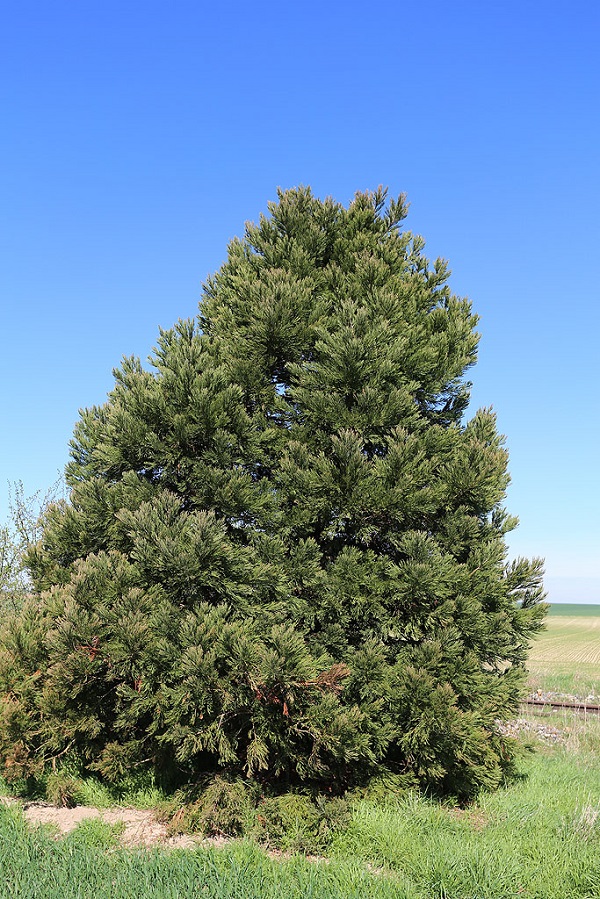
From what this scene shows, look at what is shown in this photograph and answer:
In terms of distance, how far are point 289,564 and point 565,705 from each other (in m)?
10.9

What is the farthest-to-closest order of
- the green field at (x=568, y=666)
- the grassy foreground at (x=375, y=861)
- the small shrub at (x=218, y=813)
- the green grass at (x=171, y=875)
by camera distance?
the green field at (x=568, y=666)
the small shrub at (x=218, y=813)
the grassy foreground at (x=375, y=861)
the green grass at (x=171, y=875)

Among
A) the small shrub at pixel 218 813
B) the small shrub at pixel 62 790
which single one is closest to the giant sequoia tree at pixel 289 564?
the small shrub at pixel 62 790

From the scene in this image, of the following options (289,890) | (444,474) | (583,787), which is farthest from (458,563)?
(289,890)

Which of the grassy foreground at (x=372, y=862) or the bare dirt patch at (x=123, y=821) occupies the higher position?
the grassy foreground at (x=372, y=862)

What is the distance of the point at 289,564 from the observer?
26.2ft

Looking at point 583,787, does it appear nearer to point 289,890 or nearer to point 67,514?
point 289,890

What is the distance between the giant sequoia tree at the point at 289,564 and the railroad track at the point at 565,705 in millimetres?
7563

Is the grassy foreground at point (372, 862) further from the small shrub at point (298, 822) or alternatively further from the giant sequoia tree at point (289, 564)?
the giant sequoia tree at point (289, 564)

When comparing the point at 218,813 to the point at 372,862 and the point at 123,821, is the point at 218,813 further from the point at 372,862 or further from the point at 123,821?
the point at 372,862

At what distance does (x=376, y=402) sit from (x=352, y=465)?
93 cm

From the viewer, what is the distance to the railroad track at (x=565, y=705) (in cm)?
1500

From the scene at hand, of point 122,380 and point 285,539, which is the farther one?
point 122,380

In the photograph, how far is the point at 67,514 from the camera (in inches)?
359

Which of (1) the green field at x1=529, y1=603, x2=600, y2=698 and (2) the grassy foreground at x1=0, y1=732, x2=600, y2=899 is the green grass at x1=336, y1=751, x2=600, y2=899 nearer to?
(2) the grassy foreground at x1=0, y1=732, x2=600, y2=899
